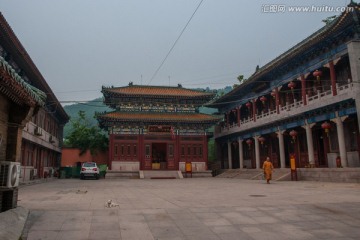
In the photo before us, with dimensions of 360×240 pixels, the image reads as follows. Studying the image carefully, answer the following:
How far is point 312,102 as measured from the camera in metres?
21.8

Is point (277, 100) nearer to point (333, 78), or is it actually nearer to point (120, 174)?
point (333, 78)

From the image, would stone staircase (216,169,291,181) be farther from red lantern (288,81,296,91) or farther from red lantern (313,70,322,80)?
red lantern (313,70,322,80)

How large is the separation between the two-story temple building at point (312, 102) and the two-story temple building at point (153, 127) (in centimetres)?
456

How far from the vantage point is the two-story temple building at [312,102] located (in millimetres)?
18453

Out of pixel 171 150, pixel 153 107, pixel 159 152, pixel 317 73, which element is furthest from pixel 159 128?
pixel 317 73

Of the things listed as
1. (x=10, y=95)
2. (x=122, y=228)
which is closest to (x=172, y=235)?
(x=122, y=228)

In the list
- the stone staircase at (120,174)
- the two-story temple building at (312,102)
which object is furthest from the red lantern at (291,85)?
the stone staircase at (120,174)

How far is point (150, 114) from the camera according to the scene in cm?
3347

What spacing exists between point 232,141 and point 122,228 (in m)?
30.7

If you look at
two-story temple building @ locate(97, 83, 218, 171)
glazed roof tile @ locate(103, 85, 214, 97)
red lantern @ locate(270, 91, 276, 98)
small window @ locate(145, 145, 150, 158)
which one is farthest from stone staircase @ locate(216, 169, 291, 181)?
glazed roof tile @ locate(103, 85, 214, 97)

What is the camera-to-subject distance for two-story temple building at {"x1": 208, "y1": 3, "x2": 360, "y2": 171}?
18453 millimetres

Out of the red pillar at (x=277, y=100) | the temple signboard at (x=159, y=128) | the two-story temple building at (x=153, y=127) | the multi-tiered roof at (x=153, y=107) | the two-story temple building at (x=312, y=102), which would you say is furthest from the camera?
the temple signboard at (x=159, y=128)

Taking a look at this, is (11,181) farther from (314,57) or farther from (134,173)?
(134,173)

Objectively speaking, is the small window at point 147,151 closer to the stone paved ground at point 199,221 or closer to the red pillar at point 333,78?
the red pillar at point 333,78
